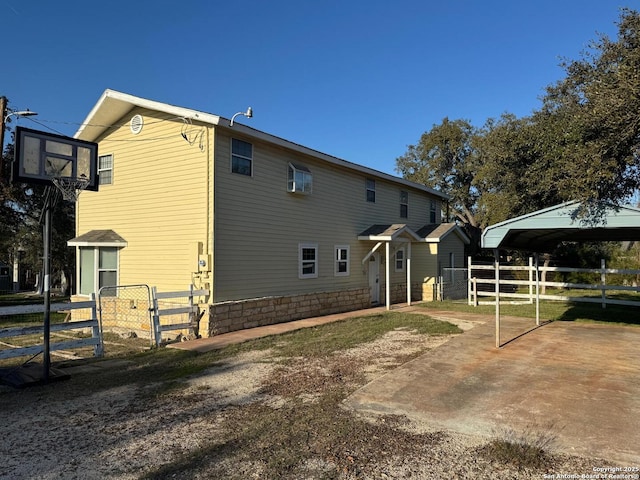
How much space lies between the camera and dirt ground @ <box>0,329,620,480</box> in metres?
3.76

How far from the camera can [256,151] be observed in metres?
12.4

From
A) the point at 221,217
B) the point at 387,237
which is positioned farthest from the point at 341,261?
the point at 221,217

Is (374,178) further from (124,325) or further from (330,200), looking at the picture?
(124,325)

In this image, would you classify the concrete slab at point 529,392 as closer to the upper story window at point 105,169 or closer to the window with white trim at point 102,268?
the window with white trim at point 102,268

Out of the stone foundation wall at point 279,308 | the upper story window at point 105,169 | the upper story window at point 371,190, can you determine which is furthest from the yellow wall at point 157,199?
the upper story window at point 371,190

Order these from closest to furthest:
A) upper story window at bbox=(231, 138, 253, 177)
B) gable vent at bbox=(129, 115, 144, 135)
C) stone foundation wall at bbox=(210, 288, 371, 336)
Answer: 1. stone foundation wall at bbox=(210, 288, 371, 336)
2. upper story window at bbox=(231, 138, 253, 177)
3. gable vent at bbox=(129, 115, 144, 135)

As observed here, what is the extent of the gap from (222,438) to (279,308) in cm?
832

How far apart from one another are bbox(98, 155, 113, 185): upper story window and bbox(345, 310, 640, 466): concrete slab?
10.9 meters

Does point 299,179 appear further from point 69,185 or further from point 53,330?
point 53,330

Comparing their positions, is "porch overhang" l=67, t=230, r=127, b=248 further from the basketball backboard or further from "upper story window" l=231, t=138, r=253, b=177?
the basketball backboard

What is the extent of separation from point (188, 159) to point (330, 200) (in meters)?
5.30

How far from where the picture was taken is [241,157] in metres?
11.9

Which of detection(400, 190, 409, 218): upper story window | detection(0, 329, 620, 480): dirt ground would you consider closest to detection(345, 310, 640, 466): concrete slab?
detection(0, 329, 620, 480): dirt ground

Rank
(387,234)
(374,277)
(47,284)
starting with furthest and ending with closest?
(374,277) < (387,234) < (47,284)
